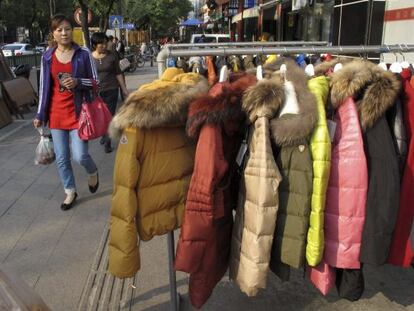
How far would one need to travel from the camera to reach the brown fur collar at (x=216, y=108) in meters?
2.19

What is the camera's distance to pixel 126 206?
2.33m

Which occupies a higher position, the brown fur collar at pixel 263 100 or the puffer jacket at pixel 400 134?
the brown fur collar at pixel 263 100

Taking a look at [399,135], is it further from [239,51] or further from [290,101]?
[239,51]

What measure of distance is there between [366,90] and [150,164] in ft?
3.66

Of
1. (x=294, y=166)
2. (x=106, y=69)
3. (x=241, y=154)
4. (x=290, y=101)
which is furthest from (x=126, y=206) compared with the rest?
(x=106, y=69)

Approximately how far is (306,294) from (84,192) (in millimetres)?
3023

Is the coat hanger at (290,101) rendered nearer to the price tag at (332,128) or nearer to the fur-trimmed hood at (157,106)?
the price tag at (332,128)

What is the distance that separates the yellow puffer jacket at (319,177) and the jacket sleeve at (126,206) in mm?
831

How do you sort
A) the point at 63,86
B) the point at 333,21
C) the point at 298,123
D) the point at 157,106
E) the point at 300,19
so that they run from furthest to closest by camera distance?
the point at 300,19, the point at 333,21, the point at 63,86, the point at 157,106, the point at 298,123

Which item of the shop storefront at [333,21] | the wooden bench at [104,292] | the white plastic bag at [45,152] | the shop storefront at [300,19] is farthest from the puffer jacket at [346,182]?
the shop storefront at [300,19]

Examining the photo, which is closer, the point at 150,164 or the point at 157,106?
the point at 157,106

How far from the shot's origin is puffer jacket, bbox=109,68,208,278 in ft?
7.45

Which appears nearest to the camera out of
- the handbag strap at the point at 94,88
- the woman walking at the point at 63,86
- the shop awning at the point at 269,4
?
the woman walking at the point at 63,86

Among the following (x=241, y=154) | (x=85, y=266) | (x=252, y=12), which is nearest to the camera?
(x=241, y=154)
